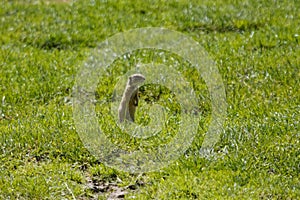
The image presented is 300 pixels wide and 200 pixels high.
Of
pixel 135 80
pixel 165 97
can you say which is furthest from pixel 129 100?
pixel 165 97

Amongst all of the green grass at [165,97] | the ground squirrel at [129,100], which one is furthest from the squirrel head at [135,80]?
the green grass at [165,97]

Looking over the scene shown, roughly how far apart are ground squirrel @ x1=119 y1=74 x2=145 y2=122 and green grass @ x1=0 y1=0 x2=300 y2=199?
279mm

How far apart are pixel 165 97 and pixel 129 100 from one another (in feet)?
3.01

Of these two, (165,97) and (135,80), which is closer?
(135,80)

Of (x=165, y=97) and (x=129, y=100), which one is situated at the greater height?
(x=165, y=97)

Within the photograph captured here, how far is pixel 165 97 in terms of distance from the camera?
740 cm

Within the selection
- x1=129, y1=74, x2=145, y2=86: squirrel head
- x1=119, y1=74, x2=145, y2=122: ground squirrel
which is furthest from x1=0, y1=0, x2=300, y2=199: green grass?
x1=129, y1=74, x2=145, y2=86: squirrel head

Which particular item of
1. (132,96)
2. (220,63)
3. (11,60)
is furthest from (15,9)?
(132,96)

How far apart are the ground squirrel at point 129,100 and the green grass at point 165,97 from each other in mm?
279

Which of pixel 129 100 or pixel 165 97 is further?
pixel 165 97

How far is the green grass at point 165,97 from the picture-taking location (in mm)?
5777

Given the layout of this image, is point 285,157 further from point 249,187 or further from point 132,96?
point 132,96

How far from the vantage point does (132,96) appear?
6.55 m

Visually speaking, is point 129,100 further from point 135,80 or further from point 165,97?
point 165,97
